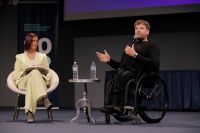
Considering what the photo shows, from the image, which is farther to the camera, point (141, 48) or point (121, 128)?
point (141, 48)

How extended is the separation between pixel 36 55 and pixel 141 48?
1214mm

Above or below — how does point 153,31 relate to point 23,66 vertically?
above

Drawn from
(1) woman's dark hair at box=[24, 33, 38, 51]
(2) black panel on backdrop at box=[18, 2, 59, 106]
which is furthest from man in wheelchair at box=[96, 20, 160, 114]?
(2) black panel on backdrop at box=[18, 2, 59, 106]

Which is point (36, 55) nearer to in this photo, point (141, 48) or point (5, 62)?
point (141, 48)

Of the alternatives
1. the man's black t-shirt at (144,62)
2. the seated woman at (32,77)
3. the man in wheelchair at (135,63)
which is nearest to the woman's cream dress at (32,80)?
the seated woman at (32,77)

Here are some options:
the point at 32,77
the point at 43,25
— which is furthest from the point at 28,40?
the point at 43,25

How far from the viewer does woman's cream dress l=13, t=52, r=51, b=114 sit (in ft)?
14.4

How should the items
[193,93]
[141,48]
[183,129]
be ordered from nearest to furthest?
[183,129]
[141,48]
[193,93]

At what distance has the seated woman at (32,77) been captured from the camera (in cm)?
440

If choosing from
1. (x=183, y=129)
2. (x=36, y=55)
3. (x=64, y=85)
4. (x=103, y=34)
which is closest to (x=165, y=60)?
(x=103, y=34)

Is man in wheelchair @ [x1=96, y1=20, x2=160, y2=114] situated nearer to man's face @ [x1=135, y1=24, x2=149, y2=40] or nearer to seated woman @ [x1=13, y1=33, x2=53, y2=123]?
man's face @ [x1=135, y1=24, x2=149, y2=40]

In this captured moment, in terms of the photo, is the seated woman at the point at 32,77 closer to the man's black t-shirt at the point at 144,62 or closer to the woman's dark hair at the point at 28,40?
the woman's dark hair at the point at 28,40

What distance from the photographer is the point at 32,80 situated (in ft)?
14.5

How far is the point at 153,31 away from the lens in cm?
677
